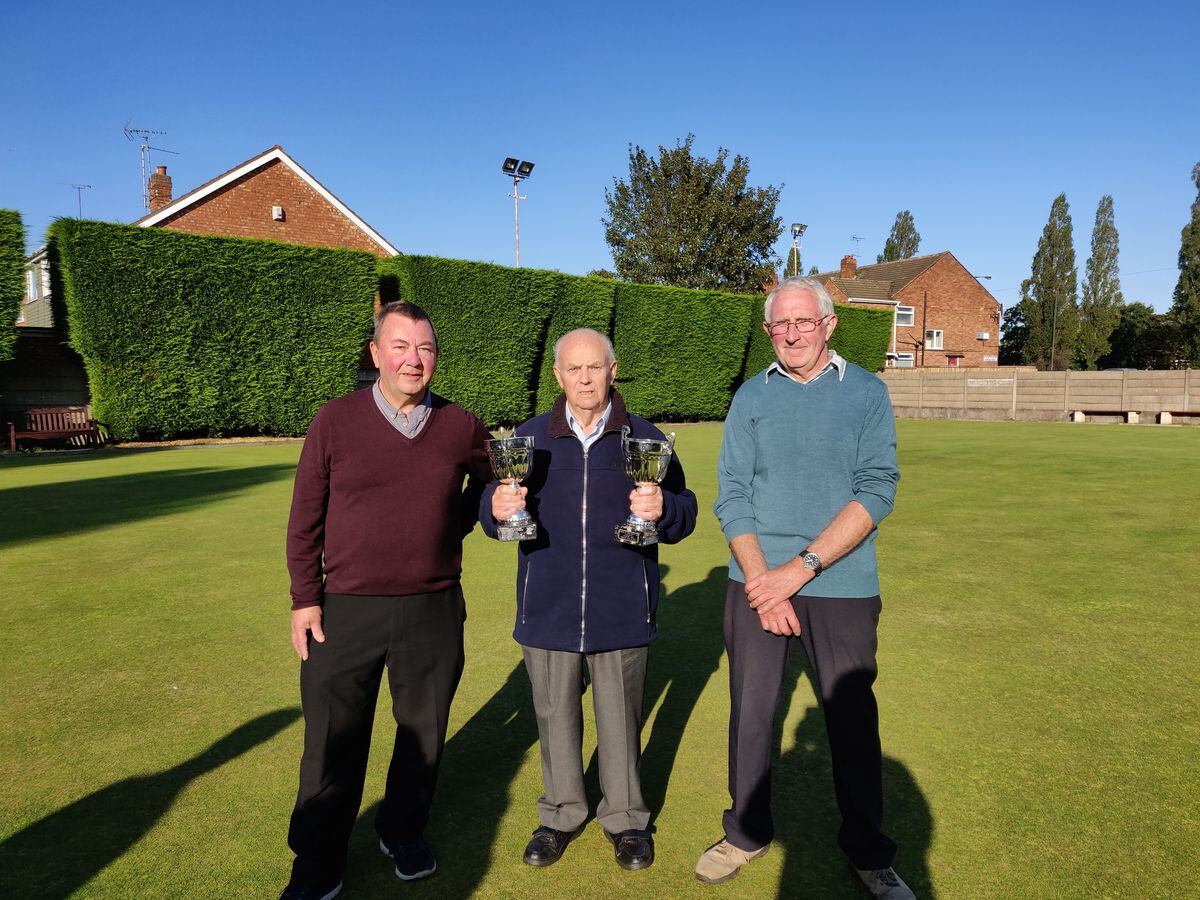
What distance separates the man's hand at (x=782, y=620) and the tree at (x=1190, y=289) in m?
57.7

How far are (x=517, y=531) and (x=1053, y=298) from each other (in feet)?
240

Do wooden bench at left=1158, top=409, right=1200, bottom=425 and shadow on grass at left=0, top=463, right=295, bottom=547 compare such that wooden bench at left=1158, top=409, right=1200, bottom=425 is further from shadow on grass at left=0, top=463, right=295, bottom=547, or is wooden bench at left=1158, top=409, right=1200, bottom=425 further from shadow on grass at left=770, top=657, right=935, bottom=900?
shadow on grass at left=770, top=657, right=935, bottom=900

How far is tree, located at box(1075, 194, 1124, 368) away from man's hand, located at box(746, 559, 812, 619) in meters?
67.0

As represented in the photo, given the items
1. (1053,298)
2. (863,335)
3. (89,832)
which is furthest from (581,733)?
(1053,298)

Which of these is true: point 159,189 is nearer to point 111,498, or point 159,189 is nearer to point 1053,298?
point 111,498

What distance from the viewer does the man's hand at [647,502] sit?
8.21 ft

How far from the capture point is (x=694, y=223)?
132 ft

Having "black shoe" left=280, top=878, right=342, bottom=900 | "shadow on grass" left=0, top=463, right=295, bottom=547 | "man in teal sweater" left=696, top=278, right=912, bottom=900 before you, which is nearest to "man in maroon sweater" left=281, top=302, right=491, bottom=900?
"black shoe" left=280, top=878, right=342, bottom=900

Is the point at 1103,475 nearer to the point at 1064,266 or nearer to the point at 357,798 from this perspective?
the point at 357,798

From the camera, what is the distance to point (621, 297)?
2534cm

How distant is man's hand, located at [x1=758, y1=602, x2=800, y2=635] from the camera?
250 cm

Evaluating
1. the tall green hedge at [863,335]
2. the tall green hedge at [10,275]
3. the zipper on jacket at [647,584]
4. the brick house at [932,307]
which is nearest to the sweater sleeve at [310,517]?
the zipper on jacket at [647,584]

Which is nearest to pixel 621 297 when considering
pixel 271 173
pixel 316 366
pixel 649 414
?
pixel 649 414

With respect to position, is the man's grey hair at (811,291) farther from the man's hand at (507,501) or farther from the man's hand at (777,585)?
the man's hand at (507,501)
